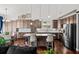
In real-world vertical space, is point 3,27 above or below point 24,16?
below

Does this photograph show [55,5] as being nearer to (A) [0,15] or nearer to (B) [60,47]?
(B) [60,47]

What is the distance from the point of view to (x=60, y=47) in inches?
121

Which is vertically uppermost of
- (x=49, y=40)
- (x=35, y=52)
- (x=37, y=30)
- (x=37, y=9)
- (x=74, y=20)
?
(x=37, y=9)

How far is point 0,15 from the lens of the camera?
306 cm

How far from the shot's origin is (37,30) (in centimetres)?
307

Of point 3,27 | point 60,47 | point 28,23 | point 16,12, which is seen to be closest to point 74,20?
point 60,47

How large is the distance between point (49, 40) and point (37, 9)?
2.28ft

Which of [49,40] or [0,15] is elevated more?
[0,15]
